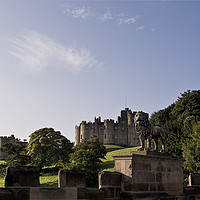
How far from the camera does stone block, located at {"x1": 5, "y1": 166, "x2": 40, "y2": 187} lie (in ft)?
19.9

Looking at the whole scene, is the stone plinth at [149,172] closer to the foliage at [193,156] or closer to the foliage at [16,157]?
the foliage at [193,156]

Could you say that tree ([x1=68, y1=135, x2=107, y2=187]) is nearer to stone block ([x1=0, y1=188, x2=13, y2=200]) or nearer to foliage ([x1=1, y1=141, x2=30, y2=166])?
foliage ([x1=1, y1=141, x2=30, y2=166])

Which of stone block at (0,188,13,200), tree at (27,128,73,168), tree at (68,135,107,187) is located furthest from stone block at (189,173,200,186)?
tree at (27,128,73,168)

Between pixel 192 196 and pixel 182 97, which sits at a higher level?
pixel 182 97

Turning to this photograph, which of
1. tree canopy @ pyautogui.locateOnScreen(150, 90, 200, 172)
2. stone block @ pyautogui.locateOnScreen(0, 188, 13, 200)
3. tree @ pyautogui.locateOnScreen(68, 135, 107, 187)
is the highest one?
tree canopy @ pyautogui.locateOnScreen(150, 90, 200, 172)

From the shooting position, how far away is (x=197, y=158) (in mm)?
24141

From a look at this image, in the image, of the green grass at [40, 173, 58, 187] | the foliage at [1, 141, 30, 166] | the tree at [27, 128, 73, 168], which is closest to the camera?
the green grass at [40, 173, 58, 187]

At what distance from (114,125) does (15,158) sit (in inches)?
2398

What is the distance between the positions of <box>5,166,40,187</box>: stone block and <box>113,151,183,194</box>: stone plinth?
3.15m

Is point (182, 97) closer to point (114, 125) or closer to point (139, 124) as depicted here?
point (139, 124)

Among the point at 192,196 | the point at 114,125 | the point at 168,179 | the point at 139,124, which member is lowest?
the point at 192,196

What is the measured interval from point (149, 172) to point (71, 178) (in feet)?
10.1

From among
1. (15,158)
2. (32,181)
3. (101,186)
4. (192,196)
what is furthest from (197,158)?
(15,158)

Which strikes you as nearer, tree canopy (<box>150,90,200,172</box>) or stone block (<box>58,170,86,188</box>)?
stone block (<box>58,170,86,188</box>)
